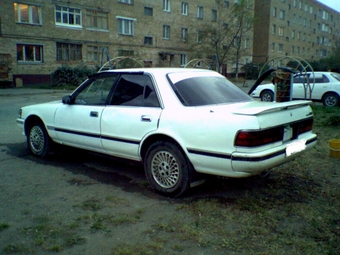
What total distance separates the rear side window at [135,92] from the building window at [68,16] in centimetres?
2835

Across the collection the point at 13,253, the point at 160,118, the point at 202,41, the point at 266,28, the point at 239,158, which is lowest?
the point at 13,253

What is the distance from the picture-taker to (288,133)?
173 inches

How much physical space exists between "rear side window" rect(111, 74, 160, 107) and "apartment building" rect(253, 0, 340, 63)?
4322 centimetres

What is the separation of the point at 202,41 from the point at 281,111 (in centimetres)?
4022

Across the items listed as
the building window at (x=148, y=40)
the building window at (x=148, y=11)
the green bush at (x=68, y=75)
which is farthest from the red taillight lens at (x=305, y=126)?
the building window at (x=148, y=11)

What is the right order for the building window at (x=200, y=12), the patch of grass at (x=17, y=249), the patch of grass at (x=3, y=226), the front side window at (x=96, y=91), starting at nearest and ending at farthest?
the patch of grass at (x=17, y=249)
the patch of grass at (x=3, y=226)
the front side window at (x=96, y=91)
the building window at (x=200, y=12)

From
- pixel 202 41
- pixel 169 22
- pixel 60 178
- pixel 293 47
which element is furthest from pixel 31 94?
pixel 293 47

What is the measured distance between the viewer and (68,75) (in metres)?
27.3

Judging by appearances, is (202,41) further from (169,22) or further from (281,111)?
(281,111)

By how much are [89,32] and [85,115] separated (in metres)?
29.9

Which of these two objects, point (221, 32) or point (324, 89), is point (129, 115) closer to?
point (324, 89)

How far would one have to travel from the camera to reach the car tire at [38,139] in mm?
6262

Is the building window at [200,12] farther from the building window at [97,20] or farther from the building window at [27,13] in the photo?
the building window at [27,13]

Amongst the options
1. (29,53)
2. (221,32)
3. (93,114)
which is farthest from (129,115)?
(221,32)
